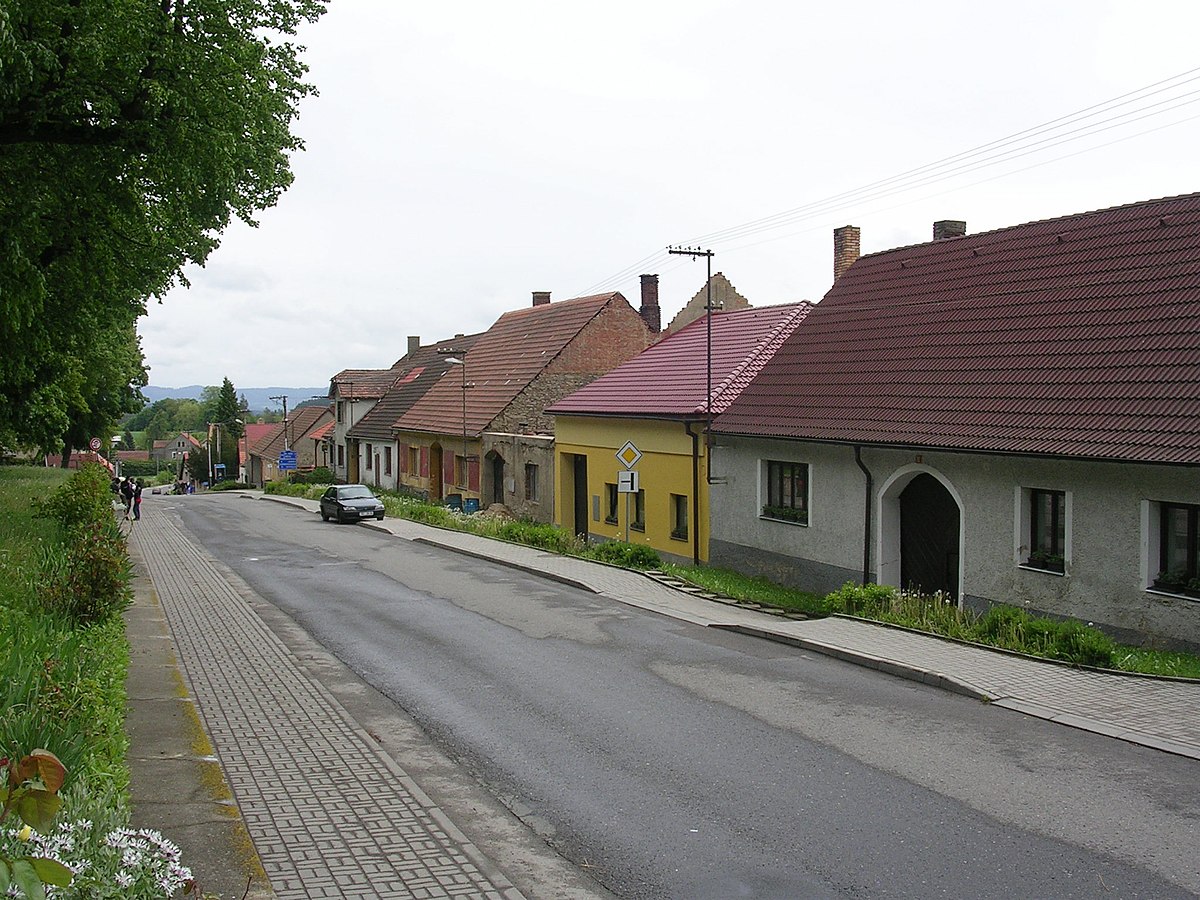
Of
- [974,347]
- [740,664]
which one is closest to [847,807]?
[740,664]

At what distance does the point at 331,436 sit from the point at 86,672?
64.9 m

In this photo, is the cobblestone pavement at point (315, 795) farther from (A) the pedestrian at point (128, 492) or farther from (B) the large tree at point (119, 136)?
(A) the pedestrian at point (128, 492)

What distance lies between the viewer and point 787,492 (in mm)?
22062

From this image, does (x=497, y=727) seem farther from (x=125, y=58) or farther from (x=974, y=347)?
(x=974, y=347)

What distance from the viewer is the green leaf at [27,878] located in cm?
304

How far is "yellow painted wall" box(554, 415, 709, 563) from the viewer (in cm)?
2586

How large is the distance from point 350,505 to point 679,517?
55.8 ft

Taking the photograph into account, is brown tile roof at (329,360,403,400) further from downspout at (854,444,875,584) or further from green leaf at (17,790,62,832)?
green leaf at (17,790,62,832)

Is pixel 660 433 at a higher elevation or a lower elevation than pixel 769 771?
higher

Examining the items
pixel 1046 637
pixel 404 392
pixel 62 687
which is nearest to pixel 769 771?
pixel 62 687

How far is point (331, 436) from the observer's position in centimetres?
7188

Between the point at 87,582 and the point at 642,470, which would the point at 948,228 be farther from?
the point at 87,582

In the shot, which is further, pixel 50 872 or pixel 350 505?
pixel 350 505

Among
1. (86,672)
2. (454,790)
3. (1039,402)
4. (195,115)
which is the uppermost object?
(195,115)
